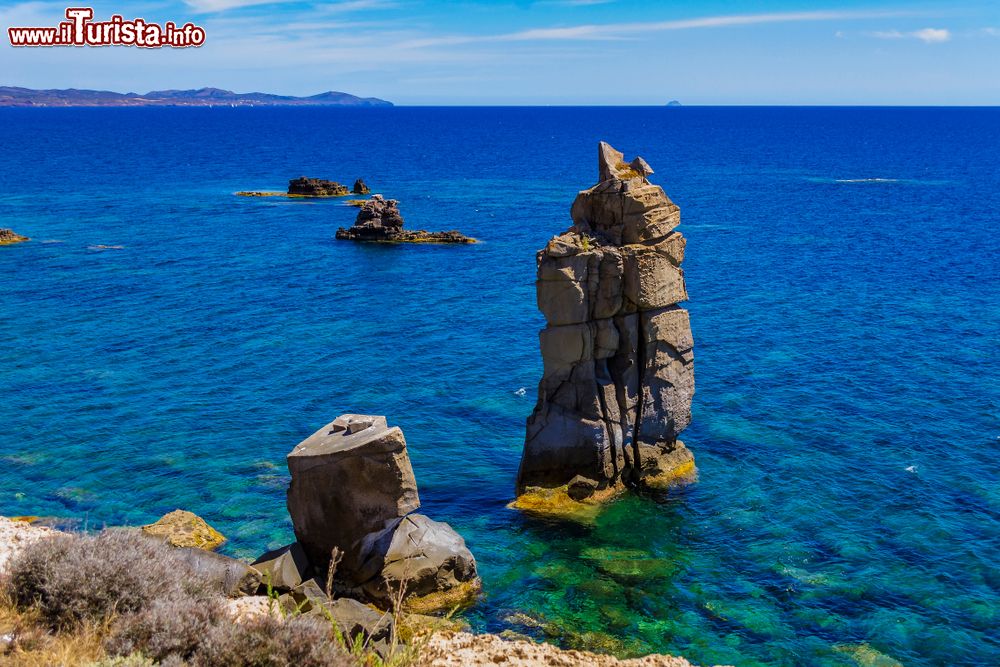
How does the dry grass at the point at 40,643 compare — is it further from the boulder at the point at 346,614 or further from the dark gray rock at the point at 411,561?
the dark gray rock at the point at 411,561

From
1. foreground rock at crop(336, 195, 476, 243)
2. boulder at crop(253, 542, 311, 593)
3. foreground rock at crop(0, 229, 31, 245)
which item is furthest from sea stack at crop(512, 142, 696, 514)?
foreground rock at crop(0, 229, 31, 245)

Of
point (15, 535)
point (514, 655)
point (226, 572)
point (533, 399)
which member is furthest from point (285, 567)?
point (533, 399)

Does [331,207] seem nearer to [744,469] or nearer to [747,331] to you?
[747,331]

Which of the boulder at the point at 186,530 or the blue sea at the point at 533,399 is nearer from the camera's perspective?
the blue sea at the point at 533,399

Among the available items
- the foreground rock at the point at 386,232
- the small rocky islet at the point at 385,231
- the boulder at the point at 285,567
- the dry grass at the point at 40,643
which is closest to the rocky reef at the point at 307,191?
the small rocky islet at the point at 385,231

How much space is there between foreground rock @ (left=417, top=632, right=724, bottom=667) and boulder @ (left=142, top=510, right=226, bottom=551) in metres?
9.10

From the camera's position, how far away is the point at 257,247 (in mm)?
80562

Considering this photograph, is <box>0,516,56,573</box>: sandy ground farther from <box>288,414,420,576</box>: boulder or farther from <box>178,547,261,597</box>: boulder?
<box>288,414,420,576</box>: boulder

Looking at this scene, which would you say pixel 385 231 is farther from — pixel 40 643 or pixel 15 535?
pixel 40 643

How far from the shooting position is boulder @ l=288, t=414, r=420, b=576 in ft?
80.9

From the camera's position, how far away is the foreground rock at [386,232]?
8519 centimetres

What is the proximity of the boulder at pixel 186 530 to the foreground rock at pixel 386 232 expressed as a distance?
5690cm

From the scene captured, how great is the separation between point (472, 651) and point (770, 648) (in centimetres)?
780

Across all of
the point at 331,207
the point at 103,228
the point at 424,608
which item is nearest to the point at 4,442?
the point at 424,608
